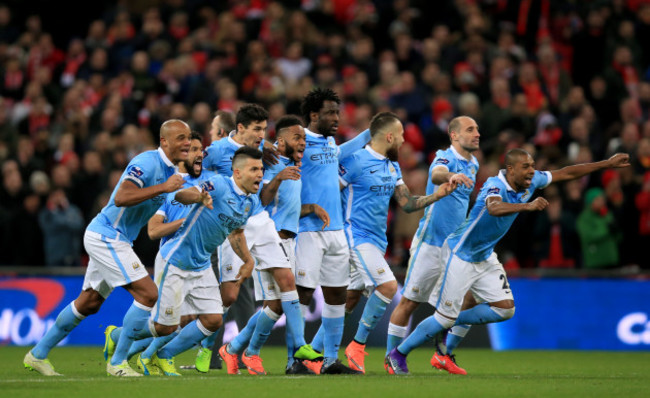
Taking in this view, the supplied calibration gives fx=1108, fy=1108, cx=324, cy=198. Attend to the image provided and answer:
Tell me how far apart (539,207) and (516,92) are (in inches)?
337

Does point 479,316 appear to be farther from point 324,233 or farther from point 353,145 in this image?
point 353,145

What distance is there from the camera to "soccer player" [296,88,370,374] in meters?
10.9

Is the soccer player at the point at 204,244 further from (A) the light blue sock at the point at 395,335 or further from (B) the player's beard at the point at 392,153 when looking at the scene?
(A) the light blue sock at the point at 395,335

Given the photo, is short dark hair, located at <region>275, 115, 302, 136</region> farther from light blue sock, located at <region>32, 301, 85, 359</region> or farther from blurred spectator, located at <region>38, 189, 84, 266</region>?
blurred spectator, located at <region>38, 189, 84, 266</region>

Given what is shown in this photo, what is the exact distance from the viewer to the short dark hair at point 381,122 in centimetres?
1152

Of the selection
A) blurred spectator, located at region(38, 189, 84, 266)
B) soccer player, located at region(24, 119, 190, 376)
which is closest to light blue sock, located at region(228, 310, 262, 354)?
soccer player, located at region(24, 119, 190, 376)

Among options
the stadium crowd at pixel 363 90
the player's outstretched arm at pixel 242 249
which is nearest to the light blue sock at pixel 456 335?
the player's outstretched arm at pixel 242 249

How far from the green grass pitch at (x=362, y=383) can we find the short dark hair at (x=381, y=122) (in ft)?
8.19

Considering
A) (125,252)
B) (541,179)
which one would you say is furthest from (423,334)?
(125,252)

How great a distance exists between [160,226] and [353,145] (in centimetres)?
Answer: 224

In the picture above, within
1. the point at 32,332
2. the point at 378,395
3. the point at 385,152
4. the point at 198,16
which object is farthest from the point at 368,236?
the point at 198,16

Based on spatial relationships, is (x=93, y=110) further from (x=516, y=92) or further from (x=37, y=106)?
(x=516, y=92)

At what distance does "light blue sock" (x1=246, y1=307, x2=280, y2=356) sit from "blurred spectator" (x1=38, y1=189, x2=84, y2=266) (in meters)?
6.49

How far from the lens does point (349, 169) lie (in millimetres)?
11492
